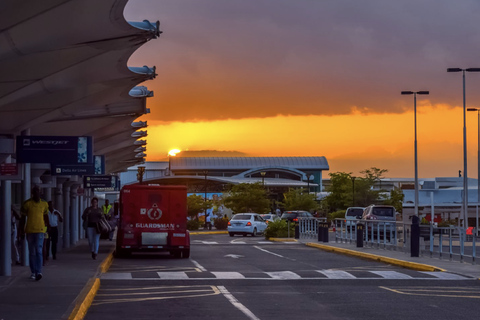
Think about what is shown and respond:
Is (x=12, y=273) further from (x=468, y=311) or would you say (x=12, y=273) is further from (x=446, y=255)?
(x=446, y=255)

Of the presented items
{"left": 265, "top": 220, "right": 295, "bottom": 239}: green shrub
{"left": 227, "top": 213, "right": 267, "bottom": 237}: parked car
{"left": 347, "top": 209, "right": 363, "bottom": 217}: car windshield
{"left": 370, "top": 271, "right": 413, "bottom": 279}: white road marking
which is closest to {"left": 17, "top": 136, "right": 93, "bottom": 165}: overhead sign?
{"left": 370, "top": 271, "right": 413, "bottom": 279}: white road marking

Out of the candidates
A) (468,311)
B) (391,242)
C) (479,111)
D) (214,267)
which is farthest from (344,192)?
Result: (468,311)

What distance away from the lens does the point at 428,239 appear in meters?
29.1

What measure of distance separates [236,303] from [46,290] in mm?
3639

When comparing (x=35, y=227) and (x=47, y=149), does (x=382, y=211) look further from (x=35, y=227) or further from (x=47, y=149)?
(x=35, y=227)

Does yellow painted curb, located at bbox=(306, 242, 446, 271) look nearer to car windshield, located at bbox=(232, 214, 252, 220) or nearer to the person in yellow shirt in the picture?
the person in yellow shirt

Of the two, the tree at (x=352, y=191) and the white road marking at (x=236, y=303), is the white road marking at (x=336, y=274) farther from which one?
the tree at (x=352, y=191)

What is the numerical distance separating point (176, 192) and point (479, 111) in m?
44.1

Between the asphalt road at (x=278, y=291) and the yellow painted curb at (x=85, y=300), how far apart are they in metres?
0.14

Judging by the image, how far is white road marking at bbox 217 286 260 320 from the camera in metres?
13.8

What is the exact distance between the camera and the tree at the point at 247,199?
10019 cm

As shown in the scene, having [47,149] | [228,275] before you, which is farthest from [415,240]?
[47,149]

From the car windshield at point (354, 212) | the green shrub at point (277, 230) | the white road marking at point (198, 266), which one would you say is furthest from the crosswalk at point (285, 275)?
the car windshield at point (354, 212)

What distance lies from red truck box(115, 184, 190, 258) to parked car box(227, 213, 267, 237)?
2743 cm
